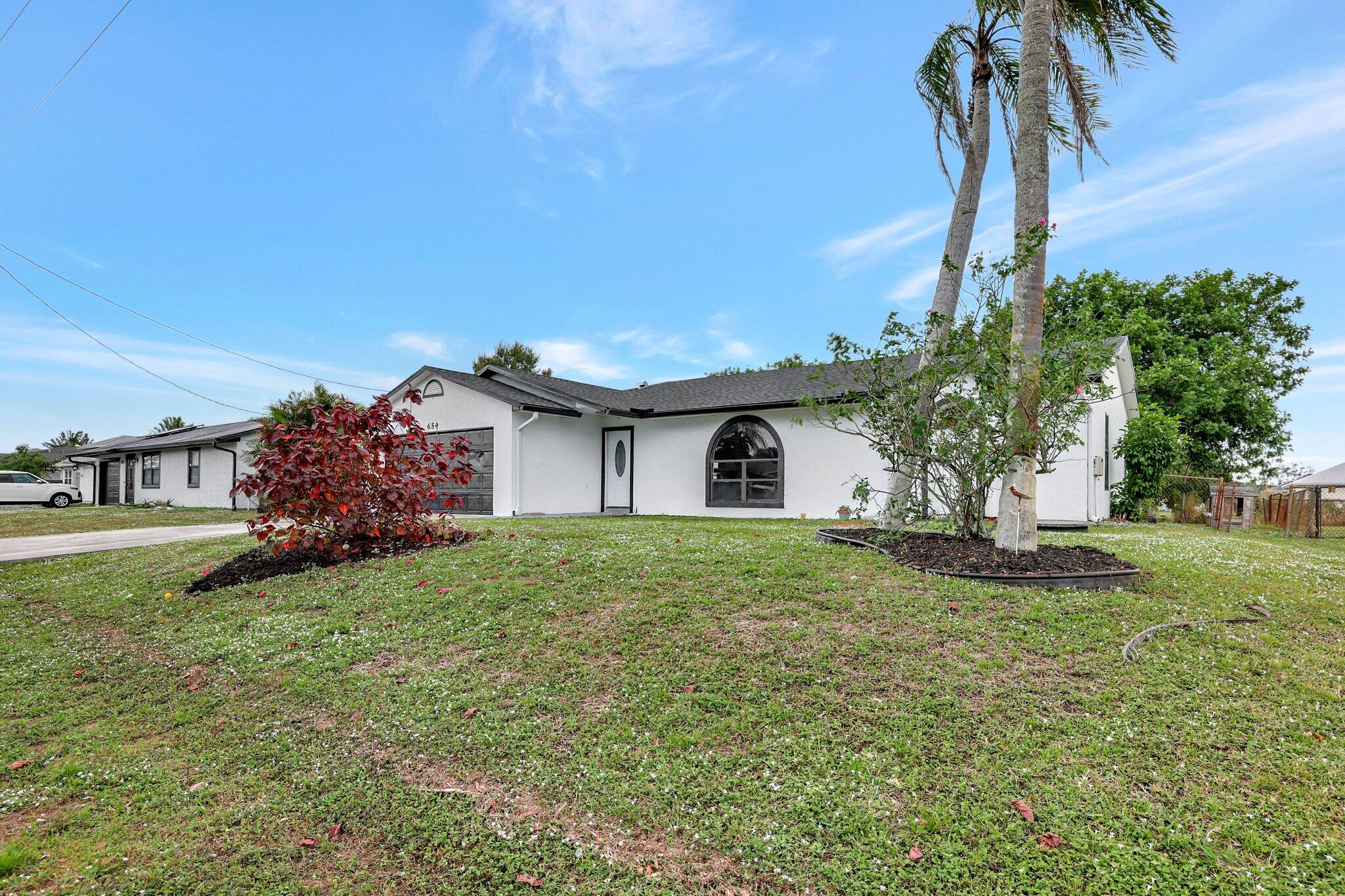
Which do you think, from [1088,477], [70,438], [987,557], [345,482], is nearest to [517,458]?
[345,482]

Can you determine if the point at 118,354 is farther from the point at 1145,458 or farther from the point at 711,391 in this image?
the point at 1145,458

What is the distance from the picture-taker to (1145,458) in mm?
17062

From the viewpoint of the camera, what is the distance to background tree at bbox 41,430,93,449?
6010 centimetres

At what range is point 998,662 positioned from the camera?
375 centimetres

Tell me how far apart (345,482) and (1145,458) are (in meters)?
18.9

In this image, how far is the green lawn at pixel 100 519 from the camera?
1527 cm

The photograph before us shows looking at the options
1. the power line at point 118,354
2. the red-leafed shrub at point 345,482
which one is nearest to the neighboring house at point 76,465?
the power line at point 118,354

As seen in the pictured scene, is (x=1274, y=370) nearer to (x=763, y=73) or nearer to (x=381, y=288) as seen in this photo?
(x=763, y=73)

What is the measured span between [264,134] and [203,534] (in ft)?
29.5

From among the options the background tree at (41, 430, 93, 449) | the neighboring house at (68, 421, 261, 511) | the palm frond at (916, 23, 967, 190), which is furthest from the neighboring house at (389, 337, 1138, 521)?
the background tree at (41, 430, 93, 449)

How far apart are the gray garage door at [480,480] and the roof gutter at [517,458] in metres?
0.76

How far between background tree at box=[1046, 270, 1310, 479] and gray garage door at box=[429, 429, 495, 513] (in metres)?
20.9

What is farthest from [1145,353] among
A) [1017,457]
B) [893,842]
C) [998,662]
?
[893,842]

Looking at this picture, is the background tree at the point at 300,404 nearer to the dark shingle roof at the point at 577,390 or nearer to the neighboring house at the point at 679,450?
the neighboring house at the point at 679,450
